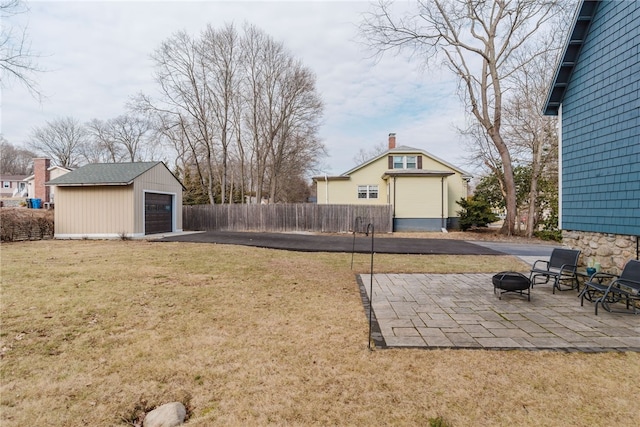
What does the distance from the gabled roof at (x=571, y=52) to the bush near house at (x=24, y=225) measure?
60.8ft

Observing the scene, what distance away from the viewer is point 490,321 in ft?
13.8

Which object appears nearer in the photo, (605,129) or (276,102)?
(605,129)

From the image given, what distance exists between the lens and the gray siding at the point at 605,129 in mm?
4922

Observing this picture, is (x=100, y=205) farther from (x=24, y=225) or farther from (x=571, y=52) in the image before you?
(x=571, y=52)

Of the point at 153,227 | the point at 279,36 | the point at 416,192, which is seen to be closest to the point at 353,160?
the point at 279,36

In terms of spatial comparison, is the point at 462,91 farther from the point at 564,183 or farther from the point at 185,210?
the point at 185,210

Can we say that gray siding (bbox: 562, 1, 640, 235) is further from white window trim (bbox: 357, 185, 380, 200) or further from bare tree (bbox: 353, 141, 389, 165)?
bare tree (bbox: 353, 141, 389, 165)

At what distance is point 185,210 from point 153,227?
5.28 m

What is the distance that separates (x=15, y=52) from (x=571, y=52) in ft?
40.3

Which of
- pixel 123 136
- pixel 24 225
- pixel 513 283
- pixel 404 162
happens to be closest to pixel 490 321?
pixel 513 283

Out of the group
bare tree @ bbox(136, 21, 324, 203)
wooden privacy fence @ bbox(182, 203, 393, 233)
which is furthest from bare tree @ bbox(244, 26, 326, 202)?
wooden privacy fence @ bbox(182, 203, 393, 233)

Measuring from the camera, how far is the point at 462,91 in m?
16.2

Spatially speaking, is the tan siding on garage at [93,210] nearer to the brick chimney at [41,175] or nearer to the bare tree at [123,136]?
the brick chimney at [41,175]

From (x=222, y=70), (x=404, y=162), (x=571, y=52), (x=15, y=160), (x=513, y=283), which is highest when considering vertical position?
(x=222, y=70)
